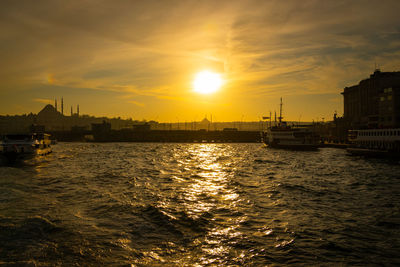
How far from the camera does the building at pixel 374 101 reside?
12025 cm

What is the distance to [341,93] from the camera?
19412cm

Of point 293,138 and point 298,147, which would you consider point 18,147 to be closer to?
point 298,147

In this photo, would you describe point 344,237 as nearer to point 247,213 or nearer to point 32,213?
point 247,213

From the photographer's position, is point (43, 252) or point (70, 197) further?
point (70, 197)

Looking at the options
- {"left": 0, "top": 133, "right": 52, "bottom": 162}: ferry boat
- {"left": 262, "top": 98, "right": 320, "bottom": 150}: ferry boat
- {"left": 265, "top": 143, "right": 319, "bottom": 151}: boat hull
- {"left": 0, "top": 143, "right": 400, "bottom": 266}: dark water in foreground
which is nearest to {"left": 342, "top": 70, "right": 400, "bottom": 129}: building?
{"left": 262, "top": 98, "right": 320, "bottom": 150}: ferry boat

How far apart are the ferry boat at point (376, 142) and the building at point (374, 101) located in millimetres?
26684

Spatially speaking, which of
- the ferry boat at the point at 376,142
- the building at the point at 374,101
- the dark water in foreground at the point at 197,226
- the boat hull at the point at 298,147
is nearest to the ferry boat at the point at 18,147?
the dark water in foreground at the point at 197,226

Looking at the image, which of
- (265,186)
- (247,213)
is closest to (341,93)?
(265,186)

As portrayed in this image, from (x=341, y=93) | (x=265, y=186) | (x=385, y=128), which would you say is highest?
(x=341, y=93)

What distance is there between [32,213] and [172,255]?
1142 centimetres

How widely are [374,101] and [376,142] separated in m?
88.5

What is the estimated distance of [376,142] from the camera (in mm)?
78000

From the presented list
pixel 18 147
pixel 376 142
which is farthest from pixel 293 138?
pixel 18 147

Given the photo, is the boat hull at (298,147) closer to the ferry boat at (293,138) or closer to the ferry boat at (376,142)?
the ferry boat at (293,138)
